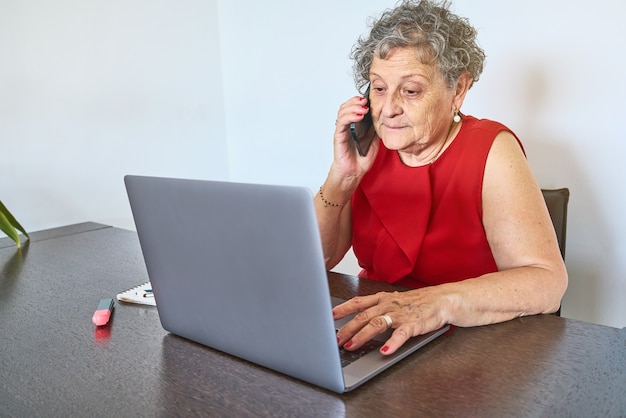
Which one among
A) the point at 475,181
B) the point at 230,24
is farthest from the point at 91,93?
the point at 475,181

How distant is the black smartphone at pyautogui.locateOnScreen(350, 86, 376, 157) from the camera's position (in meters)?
1.46

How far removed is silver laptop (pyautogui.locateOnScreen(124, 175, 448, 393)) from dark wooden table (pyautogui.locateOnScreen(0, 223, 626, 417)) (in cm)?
3

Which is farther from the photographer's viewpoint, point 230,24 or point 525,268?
point 230,24

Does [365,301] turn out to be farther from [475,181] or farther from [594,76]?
[594,76]

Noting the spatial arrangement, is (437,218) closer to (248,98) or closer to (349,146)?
(349,146)

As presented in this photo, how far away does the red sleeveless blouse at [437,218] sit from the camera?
1.38 metres

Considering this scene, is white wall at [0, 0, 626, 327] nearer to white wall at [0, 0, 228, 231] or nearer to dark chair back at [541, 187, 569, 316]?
white wall at [0, 0, 228, 231]

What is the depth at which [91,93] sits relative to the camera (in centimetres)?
251

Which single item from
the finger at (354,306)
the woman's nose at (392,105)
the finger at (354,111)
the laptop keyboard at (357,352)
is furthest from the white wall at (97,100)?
the laptop keyboard at (357,352)

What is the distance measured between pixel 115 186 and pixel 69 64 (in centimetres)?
55

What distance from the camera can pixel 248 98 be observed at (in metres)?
3.05

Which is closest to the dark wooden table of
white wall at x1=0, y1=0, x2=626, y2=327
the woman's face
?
the woman's face

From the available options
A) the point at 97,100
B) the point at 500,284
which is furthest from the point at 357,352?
the point at 97,100

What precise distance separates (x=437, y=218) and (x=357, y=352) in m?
0.61
